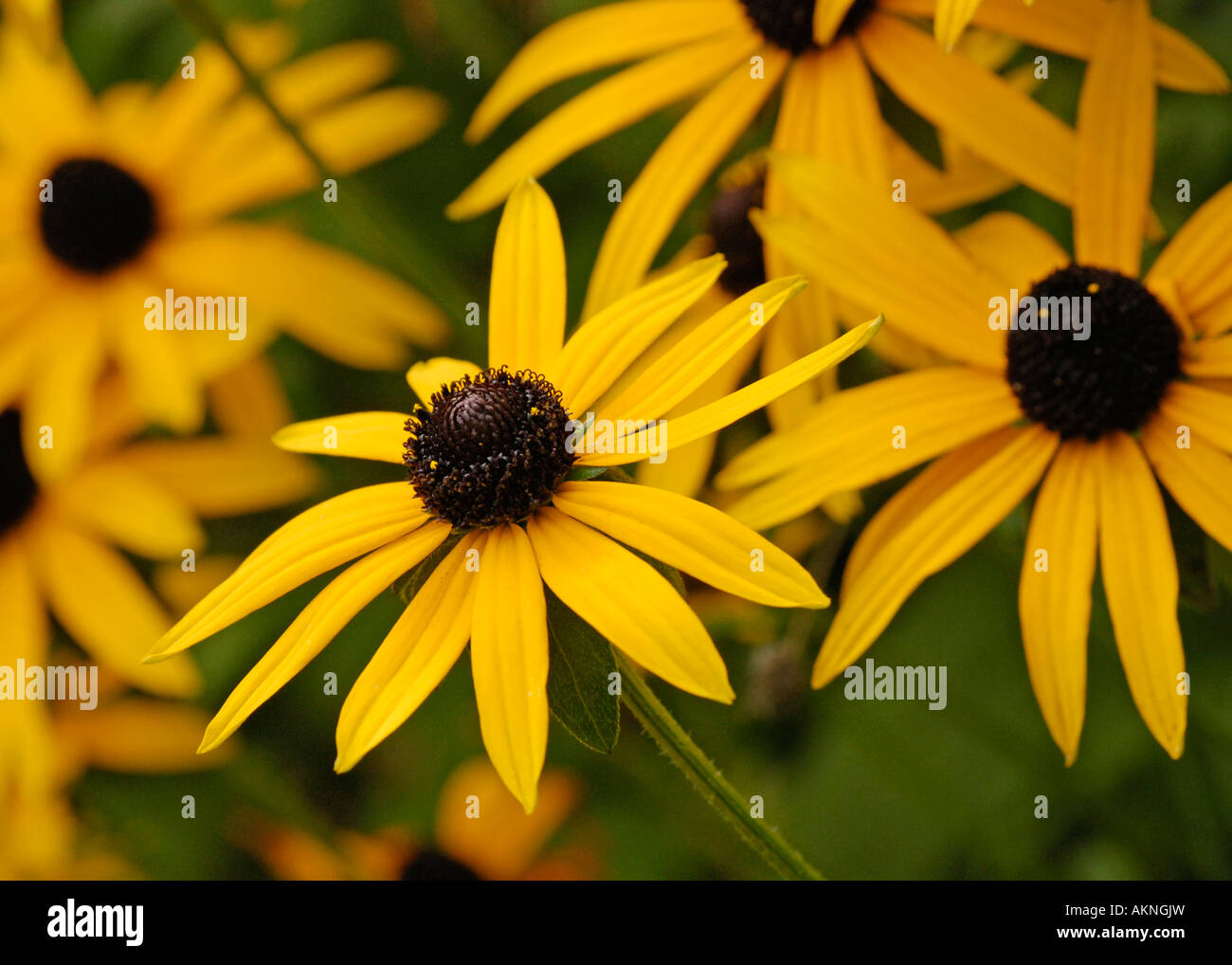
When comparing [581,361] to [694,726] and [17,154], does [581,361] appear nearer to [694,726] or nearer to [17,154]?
[694,726]

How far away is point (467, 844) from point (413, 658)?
0.85 meters

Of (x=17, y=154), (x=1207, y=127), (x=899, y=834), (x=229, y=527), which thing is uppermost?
(x=17, y=154)

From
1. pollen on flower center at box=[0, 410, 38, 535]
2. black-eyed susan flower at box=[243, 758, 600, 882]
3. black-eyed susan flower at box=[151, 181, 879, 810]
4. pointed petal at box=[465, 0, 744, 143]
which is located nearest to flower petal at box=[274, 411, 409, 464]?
black-eyed susan flower at box=[151, 181, 879, 810]

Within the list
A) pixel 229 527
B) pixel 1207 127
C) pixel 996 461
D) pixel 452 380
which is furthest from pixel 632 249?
pixel 229 527

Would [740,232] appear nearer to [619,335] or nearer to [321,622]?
[619,335]

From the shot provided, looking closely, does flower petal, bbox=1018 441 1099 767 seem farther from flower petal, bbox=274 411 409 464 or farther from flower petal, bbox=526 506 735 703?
flower petal, bbox=274 411 409 464

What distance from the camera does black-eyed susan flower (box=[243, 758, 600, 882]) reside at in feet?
4.86

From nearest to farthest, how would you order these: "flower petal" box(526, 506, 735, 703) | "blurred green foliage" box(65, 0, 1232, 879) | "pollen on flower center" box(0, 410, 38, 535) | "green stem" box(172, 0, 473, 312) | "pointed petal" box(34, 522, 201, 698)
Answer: "flower petal" box(526, 506, 735, 703)
"green stem" box(172, 0, 473, 312)
"blurred green foliage" box(65, 0, 1232, 879)
"pointed petal" box(34, 522, 201, 698)
"pollen on flower center" box(0, 410, 38, 535)

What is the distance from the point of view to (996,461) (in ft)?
3.07

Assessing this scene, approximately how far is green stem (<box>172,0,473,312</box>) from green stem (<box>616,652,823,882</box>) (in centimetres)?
68

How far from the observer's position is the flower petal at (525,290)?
0.91 m

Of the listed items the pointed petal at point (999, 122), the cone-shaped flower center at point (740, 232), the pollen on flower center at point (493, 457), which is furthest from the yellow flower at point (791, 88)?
the pollen on flower center at point (493, 457)
